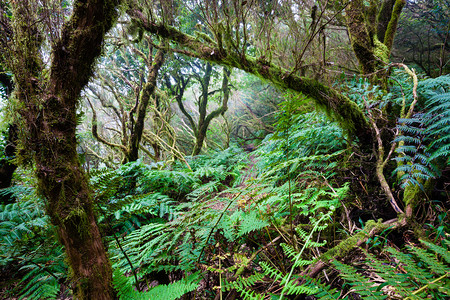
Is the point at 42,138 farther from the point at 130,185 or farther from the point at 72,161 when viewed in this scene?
the point at 130,185

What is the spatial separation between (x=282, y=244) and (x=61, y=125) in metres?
1.49

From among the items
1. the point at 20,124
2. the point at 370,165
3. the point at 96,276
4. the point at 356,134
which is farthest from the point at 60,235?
the point at 356,134

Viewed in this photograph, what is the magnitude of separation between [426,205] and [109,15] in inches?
110

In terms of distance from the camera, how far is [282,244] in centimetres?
107

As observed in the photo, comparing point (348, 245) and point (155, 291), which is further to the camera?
point (348, 245)

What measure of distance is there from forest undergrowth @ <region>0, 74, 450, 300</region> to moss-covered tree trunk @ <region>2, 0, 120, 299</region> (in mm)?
120

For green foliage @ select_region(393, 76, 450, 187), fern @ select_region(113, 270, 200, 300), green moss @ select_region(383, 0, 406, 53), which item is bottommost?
fern @ select_region(113, 270, 200, 300)

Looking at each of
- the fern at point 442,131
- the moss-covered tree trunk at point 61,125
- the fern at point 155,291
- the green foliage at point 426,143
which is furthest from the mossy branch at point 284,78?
the fern at point 155,291

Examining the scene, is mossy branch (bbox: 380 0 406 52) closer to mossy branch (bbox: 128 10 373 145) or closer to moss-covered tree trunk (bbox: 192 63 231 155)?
mossy branch (bbox: 128 10 373 145)

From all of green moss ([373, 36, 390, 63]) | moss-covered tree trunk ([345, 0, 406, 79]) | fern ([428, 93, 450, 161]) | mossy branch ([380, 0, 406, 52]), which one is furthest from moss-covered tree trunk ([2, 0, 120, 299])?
Answer: mossy branch ([380, 0, 406, 52])

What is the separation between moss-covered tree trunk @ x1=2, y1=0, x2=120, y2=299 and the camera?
1023 millimetres

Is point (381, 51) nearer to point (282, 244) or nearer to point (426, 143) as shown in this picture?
point (426, 143)

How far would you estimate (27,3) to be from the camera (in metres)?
1.17

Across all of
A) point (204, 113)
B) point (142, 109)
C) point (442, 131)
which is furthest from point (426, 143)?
point (204, 113)
